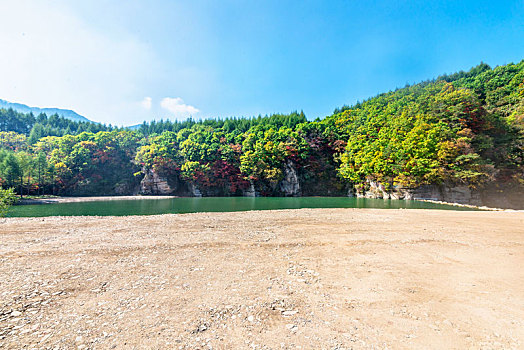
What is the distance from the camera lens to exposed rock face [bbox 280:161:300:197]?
62.7 m

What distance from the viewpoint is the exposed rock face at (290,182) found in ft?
206

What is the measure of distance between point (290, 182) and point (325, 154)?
16.2 m

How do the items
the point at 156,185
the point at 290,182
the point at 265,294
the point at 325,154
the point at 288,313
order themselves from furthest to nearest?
the point at 325,154 < the point at 156,185 < the point at 290,182 < the point at 265,294 < the point at 288,313

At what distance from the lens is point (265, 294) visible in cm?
541

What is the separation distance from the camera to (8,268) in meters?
7.38

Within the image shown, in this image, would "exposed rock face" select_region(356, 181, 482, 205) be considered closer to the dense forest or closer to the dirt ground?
the dense forest

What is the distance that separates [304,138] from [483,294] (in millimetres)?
66243

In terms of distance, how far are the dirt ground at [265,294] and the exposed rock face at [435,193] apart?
37.1 meters

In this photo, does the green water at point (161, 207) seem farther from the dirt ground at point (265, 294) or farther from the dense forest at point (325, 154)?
the dirt ground at point (265, 294)

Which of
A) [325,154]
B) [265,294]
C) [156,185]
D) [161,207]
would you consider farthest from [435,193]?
[156,185]

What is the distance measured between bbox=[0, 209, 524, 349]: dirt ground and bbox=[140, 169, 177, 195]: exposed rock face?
57.4 metres

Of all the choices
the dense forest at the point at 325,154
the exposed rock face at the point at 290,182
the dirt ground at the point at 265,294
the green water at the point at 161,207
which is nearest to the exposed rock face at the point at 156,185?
the dense forest at the point at 325,154

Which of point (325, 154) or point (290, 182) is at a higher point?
point (325, 154)

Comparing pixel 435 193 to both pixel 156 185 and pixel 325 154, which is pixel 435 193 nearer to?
pixel 325 154
